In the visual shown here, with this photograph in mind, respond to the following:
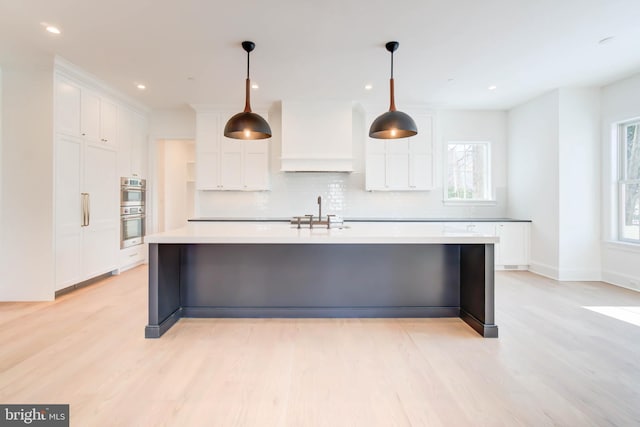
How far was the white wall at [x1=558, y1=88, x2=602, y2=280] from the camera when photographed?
436 centimetres

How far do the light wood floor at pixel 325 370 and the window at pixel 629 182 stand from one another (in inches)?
75.2

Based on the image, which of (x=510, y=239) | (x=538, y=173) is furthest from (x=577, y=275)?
(x=538, y=173)

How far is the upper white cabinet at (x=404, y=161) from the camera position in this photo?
5.11 metres

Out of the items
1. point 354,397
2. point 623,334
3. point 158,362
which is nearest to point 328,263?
point 354,397

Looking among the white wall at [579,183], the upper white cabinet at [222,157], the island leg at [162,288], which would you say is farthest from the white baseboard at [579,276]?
the island leg at [162,288]

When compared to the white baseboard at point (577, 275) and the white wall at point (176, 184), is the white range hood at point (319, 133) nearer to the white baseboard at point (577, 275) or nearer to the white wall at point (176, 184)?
the white wall at point (176, 184)

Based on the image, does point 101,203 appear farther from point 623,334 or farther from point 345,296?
point 623,334

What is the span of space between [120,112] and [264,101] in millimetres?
2177

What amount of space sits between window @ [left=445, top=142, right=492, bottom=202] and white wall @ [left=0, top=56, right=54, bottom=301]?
5.83 meters

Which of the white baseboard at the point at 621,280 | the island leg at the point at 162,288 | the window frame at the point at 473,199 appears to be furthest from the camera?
the window frame at the point at 473,199

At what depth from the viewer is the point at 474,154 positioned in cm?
561

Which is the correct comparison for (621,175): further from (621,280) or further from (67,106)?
(67,106)

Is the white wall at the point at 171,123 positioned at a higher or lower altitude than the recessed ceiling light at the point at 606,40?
lower

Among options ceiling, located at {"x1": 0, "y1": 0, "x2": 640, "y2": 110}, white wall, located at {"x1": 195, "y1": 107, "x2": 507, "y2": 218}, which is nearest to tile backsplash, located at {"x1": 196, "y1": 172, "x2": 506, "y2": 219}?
white wall, located at {"x1": 195, "y1": 107, "x2": 507, "y2": 218}
